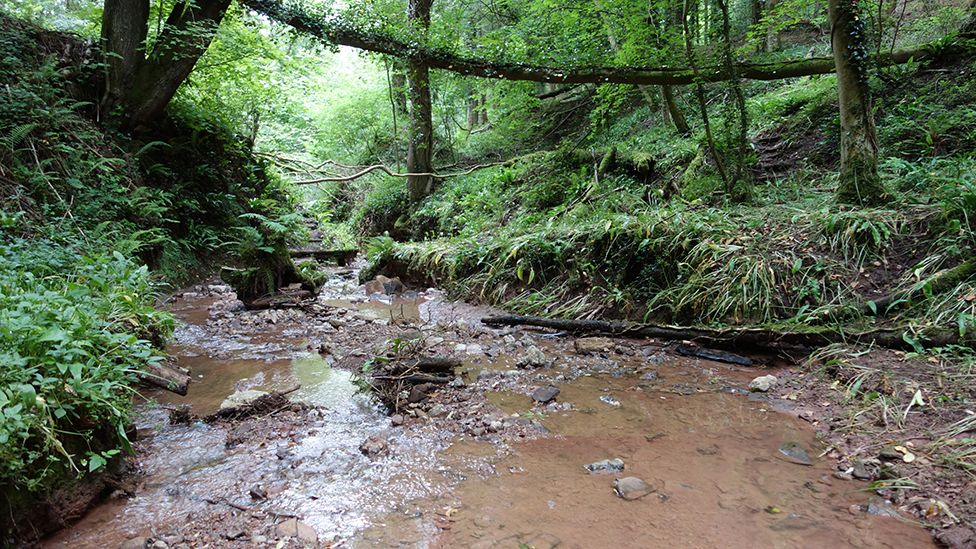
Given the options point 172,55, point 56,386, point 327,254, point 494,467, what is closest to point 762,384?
point 494,467

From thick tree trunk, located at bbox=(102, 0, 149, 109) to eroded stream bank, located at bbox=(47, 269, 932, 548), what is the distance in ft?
20.2

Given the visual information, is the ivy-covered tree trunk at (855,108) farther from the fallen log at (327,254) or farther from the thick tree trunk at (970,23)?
the fallen log at (327,254)

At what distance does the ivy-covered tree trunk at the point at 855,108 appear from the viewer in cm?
477

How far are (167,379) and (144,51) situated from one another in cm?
717

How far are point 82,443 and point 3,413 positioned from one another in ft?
1.70

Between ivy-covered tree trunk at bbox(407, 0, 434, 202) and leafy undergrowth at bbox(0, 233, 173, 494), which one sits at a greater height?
ivy-covered tree trunk at bbox(407, 0, 434, 202)

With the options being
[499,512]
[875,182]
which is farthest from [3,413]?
[875,182]

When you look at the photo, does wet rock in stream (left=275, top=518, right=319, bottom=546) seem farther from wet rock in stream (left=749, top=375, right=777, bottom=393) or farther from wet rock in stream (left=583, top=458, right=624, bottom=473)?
wet rock in stream (left=749, top=375, right=777, bottom=393)

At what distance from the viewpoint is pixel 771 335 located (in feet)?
13.2

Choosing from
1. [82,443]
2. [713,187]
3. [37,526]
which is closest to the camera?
[37,526]

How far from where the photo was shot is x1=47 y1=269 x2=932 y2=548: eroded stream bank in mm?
2053

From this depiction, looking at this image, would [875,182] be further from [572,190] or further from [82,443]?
[82,443]

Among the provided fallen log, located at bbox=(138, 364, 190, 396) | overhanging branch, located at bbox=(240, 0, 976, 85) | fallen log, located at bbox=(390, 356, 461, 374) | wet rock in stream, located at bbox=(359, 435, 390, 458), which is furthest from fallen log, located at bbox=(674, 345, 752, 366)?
overhanging branch, located at bbox=(240, 0, 976, 85)

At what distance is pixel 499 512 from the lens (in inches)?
87.2
